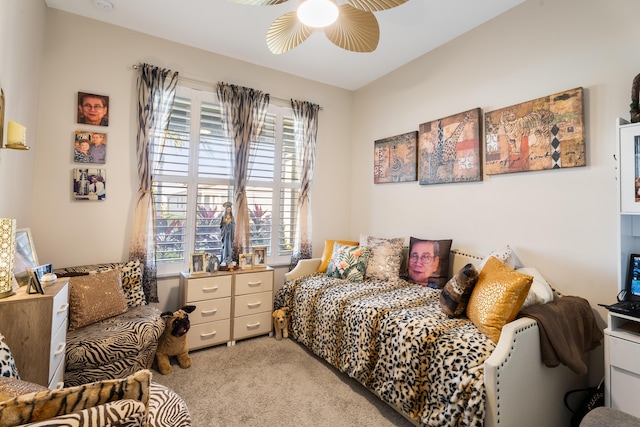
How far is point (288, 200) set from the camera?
3.67 meters

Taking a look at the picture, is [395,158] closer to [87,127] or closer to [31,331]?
[87,127]

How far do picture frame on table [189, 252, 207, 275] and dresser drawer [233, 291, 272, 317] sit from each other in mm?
443

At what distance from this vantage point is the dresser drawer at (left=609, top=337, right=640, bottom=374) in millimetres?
1498

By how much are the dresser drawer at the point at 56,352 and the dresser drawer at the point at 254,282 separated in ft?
4.55

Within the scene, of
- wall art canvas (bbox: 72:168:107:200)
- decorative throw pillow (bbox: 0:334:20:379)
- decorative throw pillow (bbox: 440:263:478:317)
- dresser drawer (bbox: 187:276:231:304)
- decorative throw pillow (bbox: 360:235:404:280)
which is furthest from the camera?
decorative throw pillow (bbox: 360:235:404:280)

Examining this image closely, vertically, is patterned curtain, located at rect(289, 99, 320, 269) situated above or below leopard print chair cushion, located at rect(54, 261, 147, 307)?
above

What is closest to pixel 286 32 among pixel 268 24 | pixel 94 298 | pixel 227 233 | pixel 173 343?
pixel 268 24

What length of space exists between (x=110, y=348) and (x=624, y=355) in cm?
292

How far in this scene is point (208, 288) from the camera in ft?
9.11

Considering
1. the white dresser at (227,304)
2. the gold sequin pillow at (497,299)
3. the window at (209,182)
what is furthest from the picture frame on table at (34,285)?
the gold sequin pillow at (497,299)

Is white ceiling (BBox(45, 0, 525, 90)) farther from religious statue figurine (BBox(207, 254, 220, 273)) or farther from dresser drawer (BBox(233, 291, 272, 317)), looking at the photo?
dresser drawer (BBox(233, 291, 272, 317))

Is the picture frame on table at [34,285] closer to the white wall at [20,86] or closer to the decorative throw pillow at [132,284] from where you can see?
the white wall at [20,86]

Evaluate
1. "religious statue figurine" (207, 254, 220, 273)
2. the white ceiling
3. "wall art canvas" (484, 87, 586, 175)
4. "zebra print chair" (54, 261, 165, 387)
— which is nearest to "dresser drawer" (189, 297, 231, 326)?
"religious statue figurine" (207, 254, 220, 273)

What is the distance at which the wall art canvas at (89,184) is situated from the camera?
→ 2557 mm
